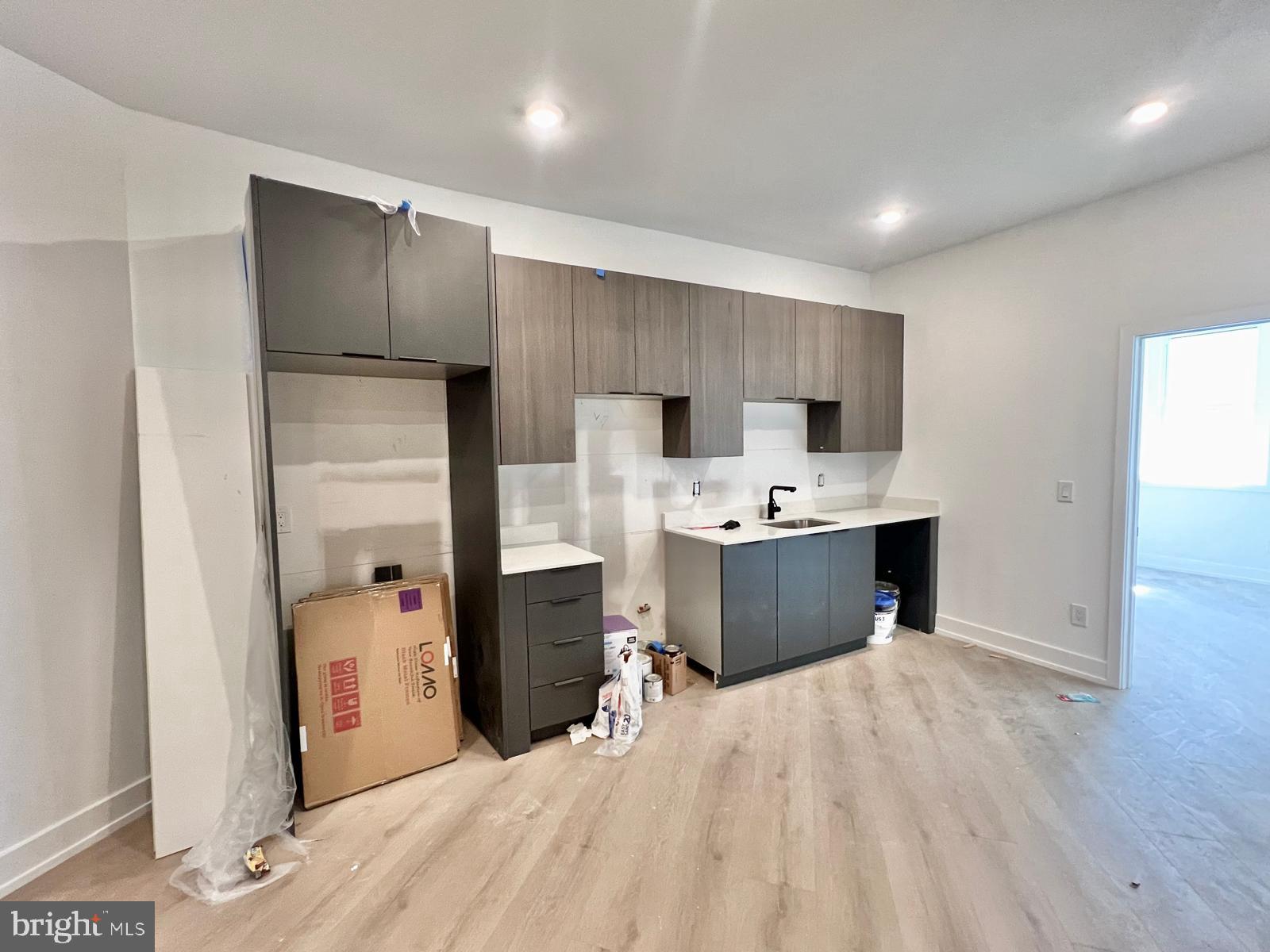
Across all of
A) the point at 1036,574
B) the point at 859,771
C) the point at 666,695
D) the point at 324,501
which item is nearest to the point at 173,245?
the point at 324,501

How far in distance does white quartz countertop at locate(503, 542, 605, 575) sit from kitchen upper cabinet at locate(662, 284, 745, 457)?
36.2 inches

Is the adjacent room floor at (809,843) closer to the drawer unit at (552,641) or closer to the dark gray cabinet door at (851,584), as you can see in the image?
the drawer unit at (552,641)

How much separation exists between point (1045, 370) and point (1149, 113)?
4.69 feet

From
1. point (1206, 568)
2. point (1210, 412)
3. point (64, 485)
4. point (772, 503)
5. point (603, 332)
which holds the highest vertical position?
point (603, 332)

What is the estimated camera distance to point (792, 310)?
11.0 feet

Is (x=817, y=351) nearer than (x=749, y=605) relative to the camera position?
No

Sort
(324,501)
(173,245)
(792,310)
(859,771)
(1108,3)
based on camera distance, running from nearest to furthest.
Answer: (1108,3), (173,245), (859,771), (324,501), (792,310)

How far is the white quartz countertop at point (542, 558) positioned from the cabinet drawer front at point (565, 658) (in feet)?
1.20

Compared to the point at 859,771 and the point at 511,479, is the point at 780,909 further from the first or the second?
the point at 511,479

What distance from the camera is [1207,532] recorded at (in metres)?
5.38

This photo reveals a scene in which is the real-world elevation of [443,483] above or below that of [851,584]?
above

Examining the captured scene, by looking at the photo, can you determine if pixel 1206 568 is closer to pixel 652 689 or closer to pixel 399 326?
pixel 652 689

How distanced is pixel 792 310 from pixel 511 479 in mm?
2085
